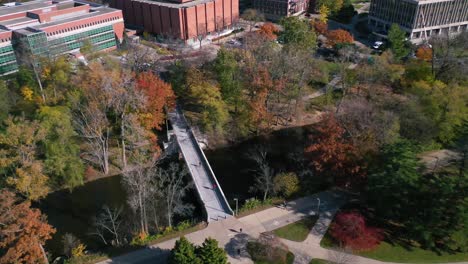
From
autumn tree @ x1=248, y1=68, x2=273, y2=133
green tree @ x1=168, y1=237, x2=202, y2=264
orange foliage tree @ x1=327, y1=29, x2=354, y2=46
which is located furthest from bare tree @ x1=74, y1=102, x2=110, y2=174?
orange foliage tree @ x1=327, y1=29, x2=354, y2=46

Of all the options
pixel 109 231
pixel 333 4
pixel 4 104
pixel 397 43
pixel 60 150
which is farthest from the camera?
pixel 333 4

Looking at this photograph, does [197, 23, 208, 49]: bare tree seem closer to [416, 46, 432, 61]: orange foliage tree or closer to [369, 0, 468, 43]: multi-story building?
[369, 0, 468, 43]: multi-story building

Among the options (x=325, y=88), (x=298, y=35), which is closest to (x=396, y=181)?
(x=325, y=88)

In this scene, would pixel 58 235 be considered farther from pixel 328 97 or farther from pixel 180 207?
pixel 328 97

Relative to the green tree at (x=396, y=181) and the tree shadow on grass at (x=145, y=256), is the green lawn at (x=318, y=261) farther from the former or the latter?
the tree shadow on grass at (x=145, y=256)

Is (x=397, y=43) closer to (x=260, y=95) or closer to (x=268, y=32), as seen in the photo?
(x=268, y=32)

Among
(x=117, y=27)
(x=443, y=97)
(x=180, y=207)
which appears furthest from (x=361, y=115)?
(x=117, y=27)
